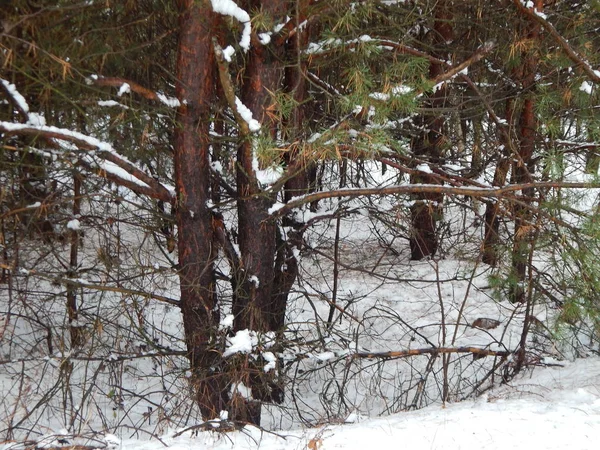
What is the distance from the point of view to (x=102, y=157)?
4586 mm

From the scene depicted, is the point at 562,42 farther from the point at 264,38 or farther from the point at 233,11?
the point at 233,11

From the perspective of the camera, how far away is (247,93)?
521 cm

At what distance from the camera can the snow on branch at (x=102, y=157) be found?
4.28 meters

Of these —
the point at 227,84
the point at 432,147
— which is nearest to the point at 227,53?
the point at 227,84

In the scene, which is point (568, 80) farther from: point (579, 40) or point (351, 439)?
Answer: point (351, 439)

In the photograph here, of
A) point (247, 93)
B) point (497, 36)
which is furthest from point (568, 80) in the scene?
point (247, 93)

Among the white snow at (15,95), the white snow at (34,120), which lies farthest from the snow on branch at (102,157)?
the white snow at (15,95)

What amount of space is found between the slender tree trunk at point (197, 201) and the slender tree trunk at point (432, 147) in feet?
8.10

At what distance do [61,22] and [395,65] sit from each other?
7.72 ft

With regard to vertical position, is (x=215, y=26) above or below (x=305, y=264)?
above

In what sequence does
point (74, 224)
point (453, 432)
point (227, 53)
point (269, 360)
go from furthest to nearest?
point (74, 224), point (269, 360), point (227, 53), point (453, 432)

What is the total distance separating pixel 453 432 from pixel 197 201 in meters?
2.63

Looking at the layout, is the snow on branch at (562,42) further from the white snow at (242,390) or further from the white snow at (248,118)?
the white snow at (242,390)

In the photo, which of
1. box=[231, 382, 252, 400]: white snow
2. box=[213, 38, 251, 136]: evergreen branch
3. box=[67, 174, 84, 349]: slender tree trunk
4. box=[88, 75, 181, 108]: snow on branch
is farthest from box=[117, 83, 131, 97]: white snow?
box=[231, 382, 252, 400]: white snow
